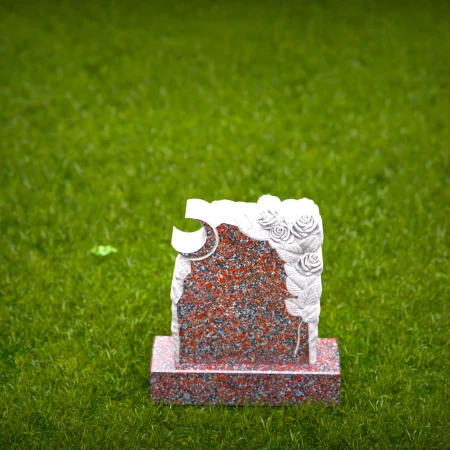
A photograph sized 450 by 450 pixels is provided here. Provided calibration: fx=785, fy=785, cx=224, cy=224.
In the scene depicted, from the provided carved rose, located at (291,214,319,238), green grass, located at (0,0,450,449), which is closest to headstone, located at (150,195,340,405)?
carved rose, located at (291,214,319,238)

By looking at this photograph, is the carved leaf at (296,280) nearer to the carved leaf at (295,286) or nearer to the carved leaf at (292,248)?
the carved leaf at (295,286)

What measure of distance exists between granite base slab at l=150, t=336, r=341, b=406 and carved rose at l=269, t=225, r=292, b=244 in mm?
948

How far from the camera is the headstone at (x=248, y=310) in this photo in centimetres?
522

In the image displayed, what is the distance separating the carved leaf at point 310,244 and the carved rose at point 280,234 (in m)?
0.11

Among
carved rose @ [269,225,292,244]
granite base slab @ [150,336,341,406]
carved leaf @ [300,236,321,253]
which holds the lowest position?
granite base slab @ [150,336,341,406]

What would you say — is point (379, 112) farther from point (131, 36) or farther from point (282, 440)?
point (282, 440)

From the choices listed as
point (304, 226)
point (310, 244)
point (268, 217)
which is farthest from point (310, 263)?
point (268, 217)

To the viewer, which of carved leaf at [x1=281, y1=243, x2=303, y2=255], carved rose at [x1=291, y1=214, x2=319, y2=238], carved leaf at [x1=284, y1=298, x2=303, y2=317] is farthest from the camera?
carved leaf at [x1=284, y1=298, x2=303, y2=317]

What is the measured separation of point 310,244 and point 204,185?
3.50m

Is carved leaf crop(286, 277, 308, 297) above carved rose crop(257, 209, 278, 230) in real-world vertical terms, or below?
below

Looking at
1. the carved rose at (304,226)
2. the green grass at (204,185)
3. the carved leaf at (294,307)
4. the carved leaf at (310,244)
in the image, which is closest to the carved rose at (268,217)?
the carved rose at (304,226)

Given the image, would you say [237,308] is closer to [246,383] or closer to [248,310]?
[248,310]

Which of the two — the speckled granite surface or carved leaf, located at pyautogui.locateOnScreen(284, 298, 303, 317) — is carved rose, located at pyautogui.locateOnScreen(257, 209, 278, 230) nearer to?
the speckled granite surface

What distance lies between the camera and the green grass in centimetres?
544
